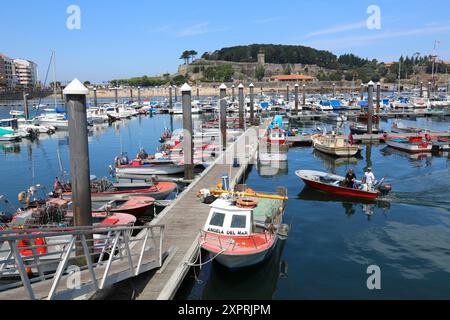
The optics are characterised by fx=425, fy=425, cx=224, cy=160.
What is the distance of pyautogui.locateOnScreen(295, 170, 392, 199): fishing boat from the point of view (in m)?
25.4

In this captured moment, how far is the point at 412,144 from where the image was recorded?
42594 millimetres

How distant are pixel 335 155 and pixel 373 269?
85.1 ft

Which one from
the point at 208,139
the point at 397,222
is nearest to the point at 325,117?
the point at 208,139

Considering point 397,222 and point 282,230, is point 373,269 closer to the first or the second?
point 282,230

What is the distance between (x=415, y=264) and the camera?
16625 mm

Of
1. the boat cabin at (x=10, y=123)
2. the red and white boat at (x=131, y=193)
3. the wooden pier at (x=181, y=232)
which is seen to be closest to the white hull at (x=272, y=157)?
the wooden pier at (x=181, y=232)

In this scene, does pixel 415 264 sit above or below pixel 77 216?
below

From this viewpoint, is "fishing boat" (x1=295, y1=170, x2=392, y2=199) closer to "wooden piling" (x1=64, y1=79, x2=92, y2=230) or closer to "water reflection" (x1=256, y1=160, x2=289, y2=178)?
"water reflection" (x1=256, y1=160, x2=289, y2=178)

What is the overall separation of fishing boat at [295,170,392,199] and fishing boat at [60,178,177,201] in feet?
29.1

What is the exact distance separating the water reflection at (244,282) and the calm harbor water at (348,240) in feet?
0.11

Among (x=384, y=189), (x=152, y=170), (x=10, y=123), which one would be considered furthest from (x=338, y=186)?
(x=10, y=123)

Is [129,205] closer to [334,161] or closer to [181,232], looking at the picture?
[181,232]

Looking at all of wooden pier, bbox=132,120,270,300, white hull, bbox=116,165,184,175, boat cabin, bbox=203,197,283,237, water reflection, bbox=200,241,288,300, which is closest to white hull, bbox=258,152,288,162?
wooden pier, bbox=132,120,270,300

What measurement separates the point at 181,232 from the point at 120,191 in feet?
29.5
